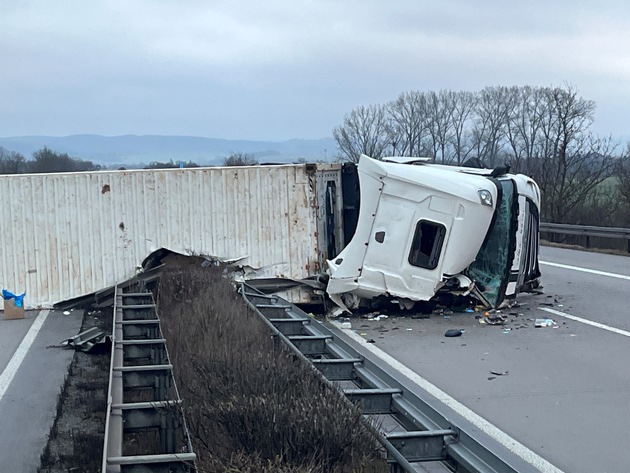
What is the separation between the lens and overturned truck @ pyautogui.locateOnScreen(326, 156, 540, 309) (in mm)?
12180

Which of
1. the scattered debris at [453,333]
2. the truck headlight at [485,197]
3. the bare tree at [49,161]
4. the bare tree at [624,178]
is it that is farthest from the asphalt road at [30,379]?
the bare tree at [49,161]

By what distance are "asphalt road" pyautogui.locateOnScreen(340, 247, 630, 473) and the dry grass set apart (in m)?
2.57

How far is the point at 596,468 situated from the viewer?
645 centimetres

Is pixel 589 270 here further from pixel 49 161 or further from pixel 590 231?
pixel 49 161

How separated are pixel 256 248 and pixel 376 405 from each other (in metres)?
8.73

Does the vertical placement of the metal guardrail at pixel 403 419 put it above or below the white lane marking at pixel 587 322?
above

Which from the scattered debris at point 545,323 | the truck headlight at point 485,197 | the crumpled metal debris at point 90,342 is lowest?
the crumpled metal debris at point 90,342

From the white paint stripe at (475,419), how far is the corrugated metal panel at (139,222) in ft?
12.3

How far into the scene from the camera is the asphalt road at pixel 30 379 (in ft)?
23.7

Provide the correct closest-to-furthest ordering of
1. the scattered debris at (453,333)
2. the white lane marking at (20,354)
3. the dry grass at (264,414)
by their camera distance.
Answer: the dry grass at (264,414) < the white lane marking at (20,354) < the scattered debris at (453,333)

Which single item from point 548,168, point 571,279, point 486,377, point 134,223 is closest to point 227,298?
point 486,377

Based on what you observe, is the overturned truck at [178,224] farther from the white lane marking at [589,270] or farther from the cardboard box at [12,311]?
the white lane marking at [589,270]

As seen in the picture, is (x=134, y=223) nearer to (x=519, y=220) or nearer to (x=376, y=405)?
(x=519, y=220)

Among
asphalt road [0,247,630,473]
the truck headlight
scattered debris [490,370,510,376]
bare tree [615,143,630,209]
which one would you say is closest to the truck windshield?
the truck headlight
